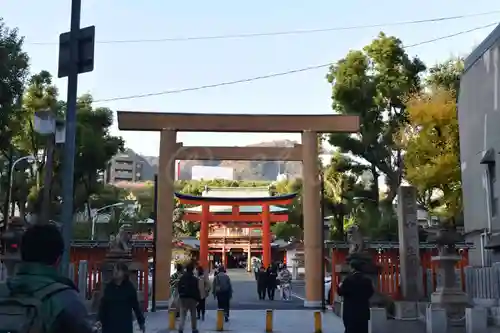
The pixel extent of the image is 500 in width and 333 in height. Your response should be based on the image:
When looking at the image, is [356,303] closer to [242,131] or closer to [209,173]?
[242,131]

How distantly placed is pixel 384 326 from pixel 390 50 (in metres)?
23.0

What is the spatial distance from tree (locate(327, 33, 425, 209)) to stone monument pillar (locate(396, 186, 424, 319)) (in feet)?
49.0

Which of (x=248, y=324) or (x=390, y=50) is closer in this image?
(x=248, y=324)

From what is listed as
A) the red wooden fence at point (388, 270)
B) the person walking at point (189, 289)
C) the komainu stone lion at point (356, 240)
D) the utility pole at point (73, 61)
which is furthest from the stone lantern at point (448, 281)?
the utility pole at point (73, 61)

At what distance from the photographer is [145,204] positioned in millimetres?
55219

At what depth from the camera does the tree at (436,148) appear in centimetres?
2845

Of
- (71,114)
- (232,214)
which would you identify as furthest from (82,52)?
(232,214)

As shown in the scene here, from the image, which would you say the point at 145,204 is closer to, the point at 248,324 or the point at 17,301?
the point at 248,324

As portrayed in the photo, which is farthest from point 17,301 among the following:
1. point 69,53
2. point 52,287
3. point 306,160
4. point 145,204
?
point 145,204

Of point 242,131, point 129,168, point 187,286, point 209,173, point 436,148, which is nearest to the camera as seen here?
point 187,286

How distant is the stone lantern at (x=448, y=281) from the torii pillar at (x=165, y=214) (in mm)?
9173

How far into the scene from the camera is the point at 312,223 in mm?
21328

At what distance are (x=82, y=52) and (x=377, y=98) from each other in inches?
1020

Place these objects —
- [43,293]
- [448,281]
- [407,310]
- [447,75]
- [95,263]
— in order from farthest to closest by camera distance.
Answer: [447,75] → [95,263] → [407,310] → [448,281] → [43,293]
